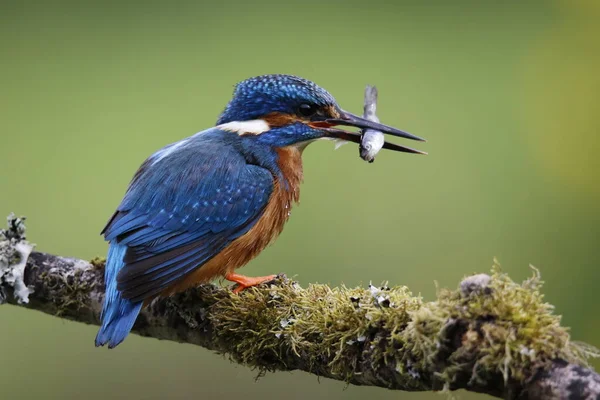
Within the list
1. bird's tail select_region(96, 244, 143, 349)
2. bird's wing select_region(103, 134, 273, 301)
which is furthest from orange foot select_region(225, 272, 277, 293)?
bird's tail select_region(96, 244, 143, 349)

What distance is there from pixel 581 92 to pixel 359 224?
5.59 feet

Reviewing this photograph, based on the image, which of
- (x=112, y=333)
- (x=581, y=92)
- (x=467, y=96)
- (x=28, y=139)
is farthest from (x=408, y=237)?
(x=28, y=139)

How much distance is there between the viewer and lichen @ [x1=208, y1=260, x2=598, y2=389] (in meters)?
1.55

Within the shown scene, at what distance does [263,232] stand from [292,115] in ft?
1.75

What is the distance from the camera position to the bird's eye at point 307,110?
301 cm

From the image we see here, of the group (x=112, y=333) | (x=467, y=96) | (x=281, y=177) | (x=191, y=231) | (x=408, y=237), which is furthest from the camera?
(x=467, y=96)

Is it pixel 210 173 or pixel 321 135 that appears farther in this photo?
pixel 321 135

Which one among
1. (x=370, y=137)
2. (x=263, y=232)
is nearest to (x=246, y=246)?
(x=263, y=232)

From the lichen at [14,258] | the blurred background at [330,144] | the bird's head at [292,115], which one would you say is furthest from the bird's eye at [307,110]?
the lichen at [14,258]

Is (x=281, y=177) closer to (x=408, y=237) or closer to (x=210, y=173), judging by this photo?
(x=210, y=173)

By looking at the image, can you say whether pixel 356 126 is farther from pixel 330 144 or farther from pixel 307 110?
pixel 330 144

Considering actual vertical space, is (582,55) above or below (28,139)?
above

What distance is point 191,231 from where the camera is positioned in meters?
2.68

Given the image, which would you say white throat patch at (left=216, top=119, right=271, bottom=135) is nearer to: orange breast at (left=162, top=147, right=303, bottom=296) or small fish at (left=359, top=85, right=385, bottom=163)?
orange breast at (left=162, top=147, right=303, bottom=296)
